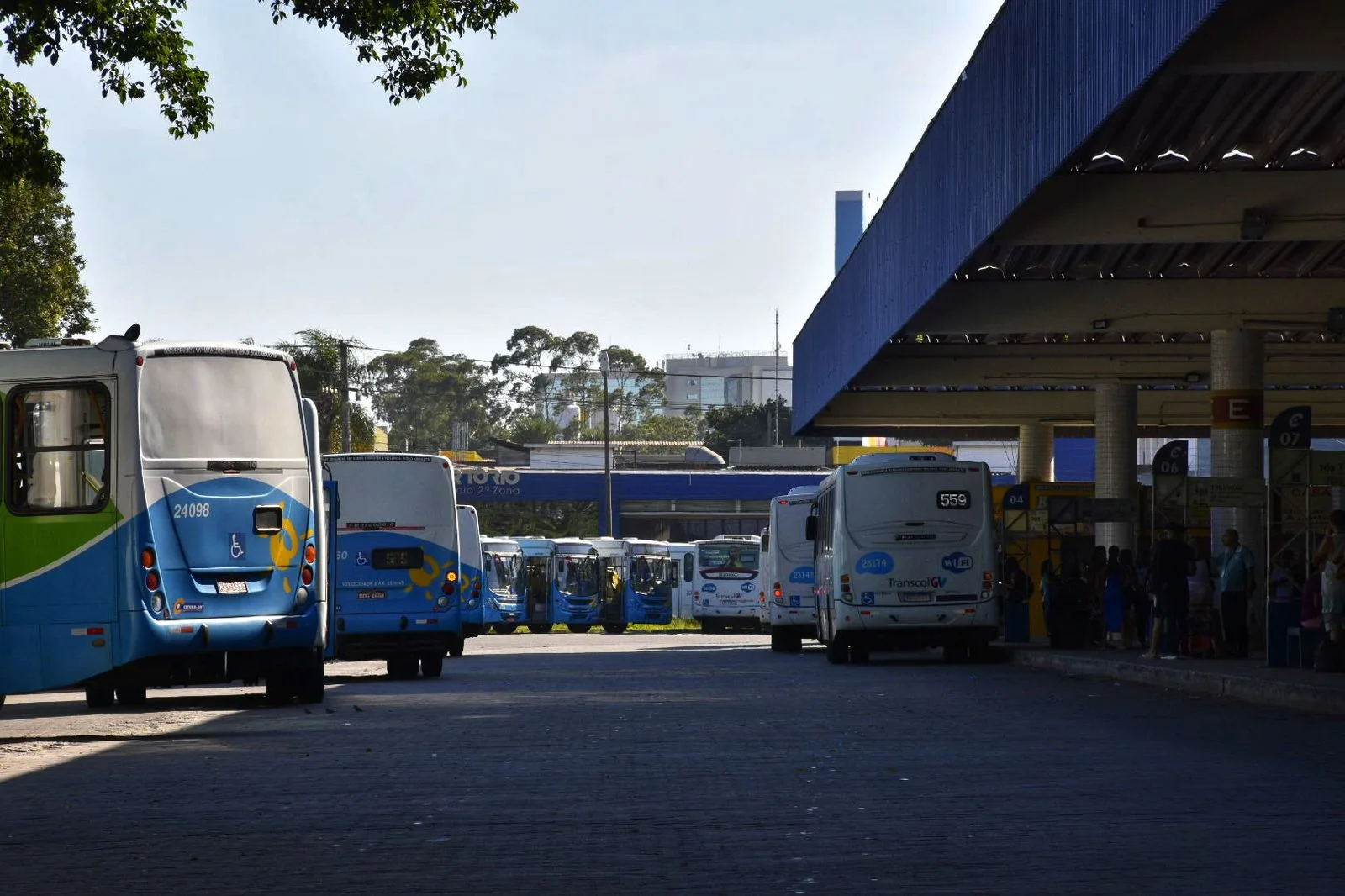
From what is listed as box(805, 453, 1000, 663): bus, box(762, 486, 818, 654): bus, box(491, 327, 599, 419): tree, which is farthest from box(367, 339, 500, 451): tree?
box(805, 453, 1000, 663): bus

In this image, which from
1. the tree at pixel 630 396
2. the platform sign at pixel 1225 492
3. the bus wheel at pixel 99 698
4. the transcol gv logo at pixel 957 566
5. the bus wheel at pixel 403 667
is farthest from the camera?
the tree at pixel 630 396

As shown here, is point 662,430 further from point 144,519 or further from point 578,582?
point 144,519

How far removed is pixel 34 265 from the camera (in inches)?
1420

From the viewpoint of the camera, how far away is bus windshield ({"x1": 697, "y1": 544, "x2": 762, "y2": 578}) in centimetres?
6112

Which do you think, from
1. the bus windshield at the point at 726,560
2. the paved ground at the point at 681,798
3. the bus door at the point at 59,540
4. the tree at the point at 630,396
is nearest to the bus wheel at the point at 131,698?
the paved ground at the point at 681,798

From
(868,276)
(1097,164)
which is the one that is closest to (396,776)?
(1097,164)

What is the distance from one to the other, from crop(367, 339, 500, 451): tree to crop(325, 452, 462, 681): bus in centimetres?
9147

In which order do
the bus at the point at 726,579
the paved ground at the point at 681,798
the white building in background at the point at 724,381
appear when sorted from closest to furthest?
1. the paved ground at the point at 681,798
2. the bus at the point at 726,579
3. the white building in background at the point at 724,381

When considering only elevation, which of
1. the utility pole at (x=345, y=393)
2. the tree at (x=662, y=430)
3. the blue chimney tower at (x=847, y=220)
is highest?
the blue chimney tower at (x=847, y=220)

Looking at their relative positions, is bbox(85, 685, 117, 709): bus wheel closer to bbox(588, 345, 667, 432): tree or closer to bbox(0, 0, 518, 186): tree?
bbox(0, 0, 518, 186): tree

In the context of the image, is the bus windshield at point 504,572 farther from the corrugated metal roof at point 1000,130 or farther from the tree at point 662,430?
the tree at point 662,430

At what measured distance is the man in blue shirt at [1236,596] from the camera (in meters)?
24.8

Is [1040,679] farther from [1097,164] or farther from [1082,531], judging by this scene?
[1082,531]

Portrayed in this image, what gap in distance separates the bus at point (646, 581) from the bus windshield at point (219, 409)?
46.2 m
